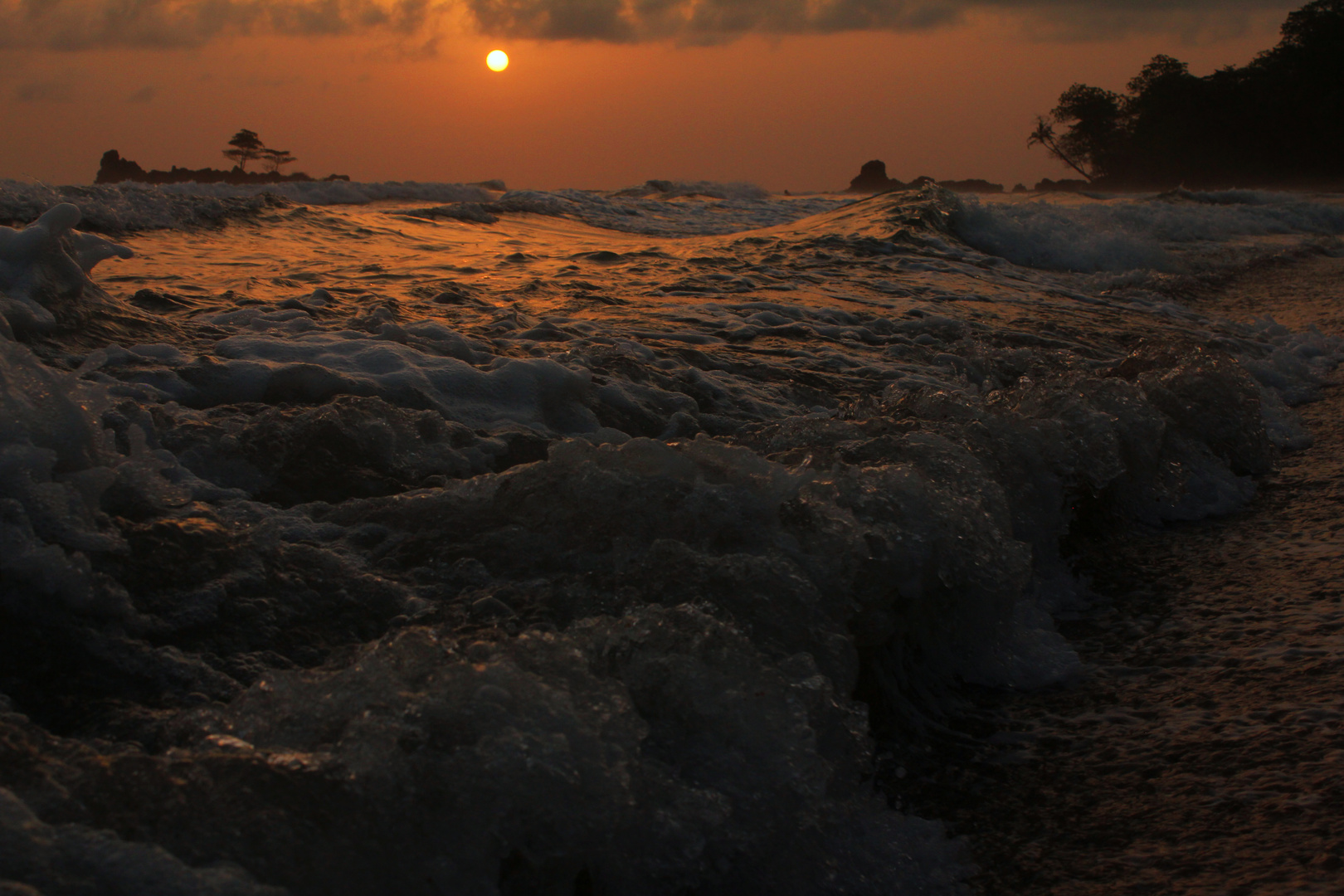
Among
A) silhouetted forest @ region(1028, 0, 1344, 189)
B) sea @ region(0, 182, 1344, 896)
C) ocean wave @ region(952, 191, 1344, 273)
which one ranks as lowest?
sea @ region(0, 182, 1344, 896)

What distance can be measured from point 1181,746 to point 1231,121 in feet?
223

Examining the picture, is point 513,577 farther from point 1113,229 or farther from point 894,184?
point 894,184

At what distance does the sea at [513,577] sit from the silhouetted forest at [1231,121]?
58.2 metres

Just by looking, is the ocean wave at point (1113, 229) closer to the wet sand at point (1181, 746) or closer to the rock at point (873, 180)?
the wet sand at point (1181, 746)

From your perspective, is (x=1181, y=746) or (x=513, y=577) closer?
(x=1181, y=746)

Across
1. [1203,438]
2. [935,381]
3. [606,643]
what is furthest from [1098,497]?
[606,643]

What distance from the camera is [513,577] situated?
2.44 meters

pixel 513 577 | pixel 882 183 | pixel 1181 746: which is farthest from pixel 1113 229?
pixel 882 183

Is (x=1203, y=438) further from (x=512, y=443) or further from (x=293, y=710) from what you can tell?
(x=293, y=710)

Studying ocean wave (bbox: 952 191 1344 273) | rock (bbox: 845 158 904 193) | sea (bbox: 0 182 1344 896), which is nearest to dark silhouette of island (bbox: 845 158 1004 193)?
rock (bbox: 845 158 904 193)

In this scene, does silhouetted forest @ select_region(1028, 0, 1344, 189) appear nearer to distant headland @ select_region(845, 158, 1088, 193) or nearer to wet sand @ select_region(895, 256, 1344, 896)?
distant headland @ select_region(845, 158, 1088, 193)

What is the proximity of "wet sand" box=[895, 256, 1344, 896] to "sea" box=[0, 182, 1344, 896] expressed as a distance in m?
0.13

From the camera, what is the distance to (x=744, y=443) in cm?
361

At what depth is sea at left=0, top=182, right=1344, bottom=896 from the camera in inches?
62.4
